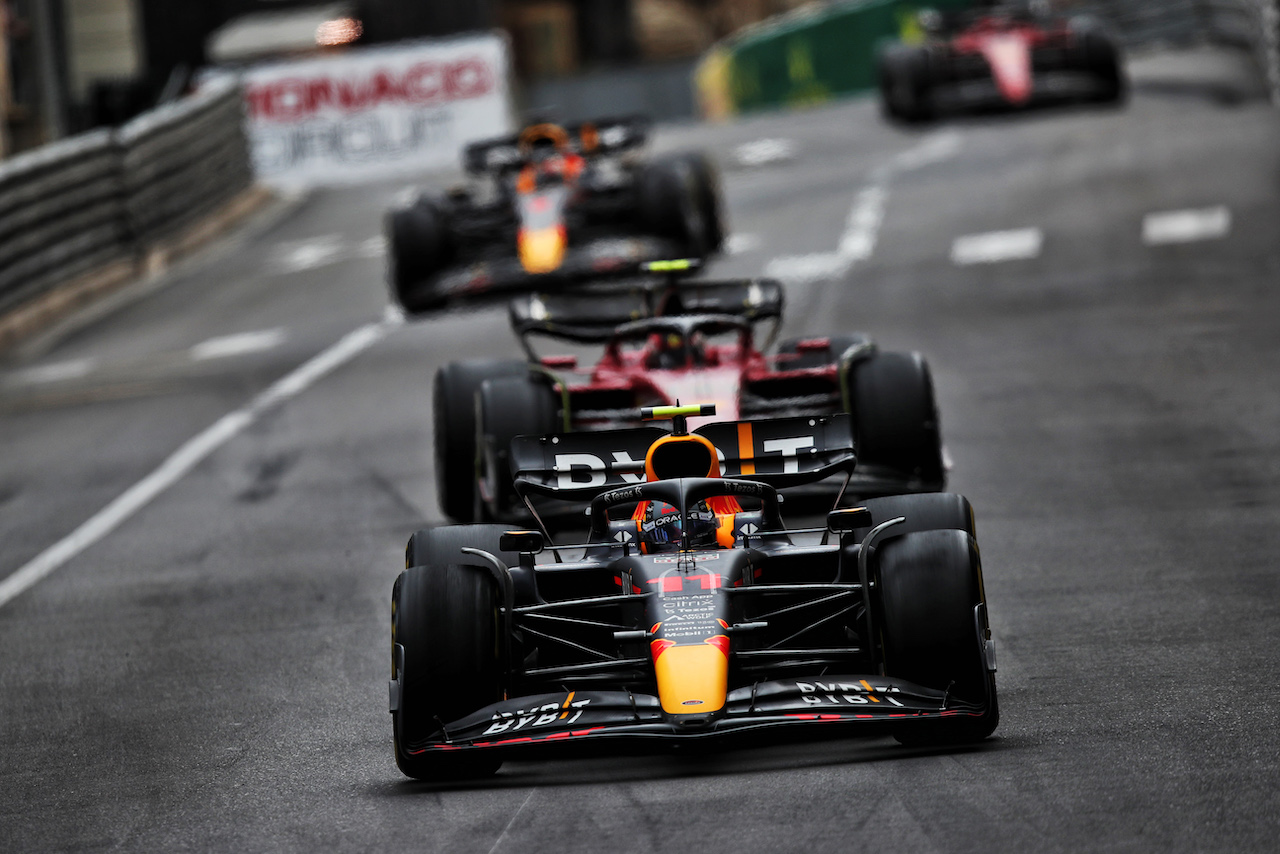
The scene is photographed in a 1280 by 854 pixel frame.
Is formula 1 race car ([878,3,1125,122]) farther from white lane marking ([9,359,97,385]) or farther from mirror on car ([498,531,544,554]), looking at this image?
mirror on car ([498,531,544,554])

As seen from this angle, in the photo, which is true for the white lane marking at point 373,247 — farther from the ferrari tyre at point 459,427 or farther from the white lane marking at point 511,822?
the white lane marking at point 511,822

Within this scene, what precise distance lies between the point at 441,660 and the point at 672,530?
3.84 ft

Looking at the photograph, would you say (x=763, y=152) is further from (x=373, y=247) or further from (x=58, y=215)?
(x=58, y=215)

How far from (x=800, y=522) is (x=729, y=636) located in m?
3.84

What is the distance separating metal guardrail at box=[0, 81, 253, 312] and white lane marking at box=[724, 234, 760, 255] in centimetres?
749

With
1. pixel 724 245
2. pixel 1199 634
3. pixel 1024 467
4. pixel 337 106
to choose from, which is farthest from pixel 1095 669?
pixel 337 106

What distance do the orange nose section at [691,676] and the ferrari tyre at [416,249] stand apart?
39.7ft

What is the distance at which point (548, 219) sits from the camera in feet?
60.9

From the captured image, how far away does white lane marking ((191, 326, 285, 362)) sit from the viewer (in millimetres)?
19312

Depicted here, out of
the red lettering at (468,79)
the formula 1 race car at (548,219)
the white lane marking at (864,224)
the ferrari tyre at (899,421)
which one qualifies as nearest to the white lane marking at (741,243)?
the white lane marking at (864,224)

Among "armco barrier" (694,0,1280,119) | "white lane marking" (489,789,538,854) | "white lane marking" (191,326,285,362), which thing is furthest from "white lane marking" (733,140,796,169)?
"white lane marking" (489,789,538,854)

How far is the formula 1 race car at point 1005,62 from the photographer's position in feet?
91.2

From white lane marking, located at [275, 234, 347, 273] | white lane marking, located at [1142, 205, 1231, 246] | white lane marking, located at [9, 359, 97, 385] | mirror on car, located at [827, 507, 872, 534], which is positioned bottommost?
white lane marking, located at [275, 234, 347, 273]

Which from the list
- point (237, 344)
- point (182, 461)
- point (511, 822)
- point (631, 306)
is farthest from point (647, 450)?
point (237, 344)
